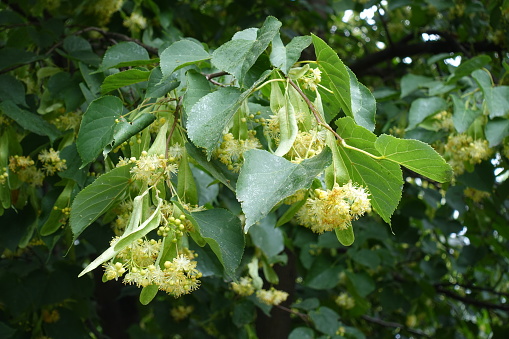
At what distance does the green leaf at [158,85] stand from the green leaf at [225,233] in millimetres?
337

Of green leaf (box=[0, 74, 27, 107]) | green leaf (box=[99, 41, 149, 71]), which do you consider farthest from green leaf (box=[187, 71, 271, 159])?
green leaf (box=[0, 74, 27, 107])

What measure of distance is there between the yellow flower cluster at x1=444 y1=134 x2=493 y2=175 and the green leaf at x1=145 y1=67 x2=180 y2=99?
104 centimetres

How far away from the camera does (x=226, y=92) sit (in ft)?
3.78

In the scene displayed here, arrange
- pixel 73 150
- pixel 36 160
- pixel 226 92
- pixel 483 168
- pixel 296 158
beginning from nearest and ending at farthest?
pixel 296 158 → pixel 226 92 → pixel 73 150 → pixel 36 160 → pixel 483 168

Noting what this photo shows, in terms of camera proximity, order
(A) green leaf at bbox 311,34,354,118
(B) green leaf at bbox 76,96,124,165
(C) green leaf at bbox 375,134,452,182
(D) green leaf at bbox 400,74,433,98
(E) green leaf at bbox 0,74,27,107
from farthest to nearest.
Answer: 1. (D) green leaf at bbox 400,74,433,98
2. (E) green leaf at bbox 0,74,27,107
3. (B) green leaf at bbox 76,96,124,165
4. (A) green leaf at bbox 311,34,354,118
5. (C) green leaf at bbox 375,134,452,182

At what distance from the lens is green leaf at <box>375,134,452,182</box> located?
1.02 metres

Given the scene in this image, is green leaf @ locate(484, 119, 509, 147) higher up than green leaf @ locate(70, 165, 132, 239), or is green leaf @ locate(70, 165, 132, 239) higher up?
green leaf @ locate(70, 165, 132, 239)

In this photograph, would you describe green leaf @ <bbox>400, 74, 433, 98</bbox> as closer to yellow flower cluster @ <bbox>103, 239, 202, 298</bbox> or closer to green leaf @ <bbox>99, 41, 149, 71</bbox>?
green leaf @ <bbox>99, 41, 149, 71</bbox>

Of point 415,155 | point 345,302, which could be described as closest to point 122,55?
point 415,155

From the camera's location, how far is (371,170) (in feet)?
3.48

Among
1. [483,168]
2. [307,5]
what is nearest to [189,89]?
[483,168]

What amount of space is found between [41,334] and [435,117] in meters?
1.87

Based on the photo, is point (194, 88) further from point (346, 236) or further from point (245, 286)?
point (245, 286)

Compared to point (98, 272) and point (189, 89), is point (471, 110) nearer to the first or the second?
point (189, 89)
